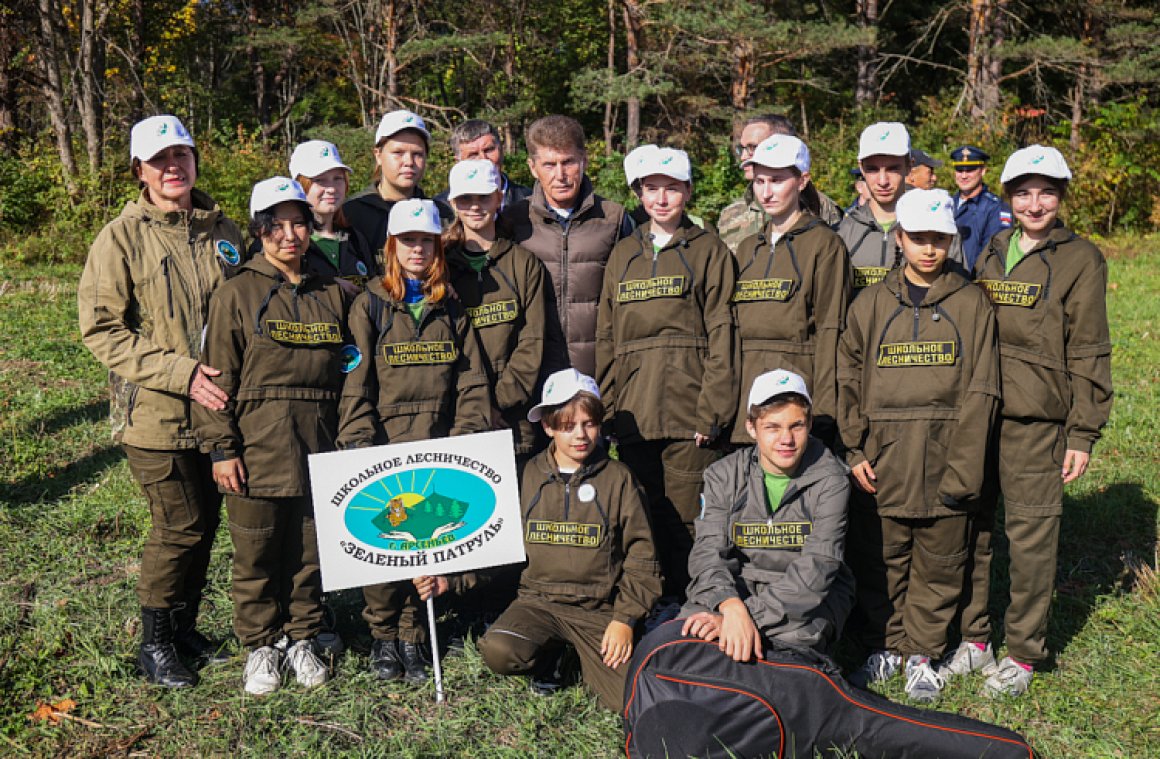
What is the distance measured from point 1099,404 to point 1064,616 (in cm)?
161

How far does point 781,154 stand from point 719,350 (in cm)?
104

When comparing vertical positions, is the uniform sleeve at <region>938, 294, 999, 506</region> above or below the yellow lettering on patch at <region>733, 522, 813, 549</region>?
above

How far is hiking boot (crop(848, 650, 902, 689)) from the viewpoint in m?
4.91

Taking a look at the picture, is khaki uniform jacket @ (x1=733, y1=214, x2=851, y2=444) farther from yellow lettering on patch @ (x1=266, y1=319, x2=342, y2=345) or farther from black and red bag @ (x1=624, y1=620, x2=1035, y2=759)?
yellow lettering on patch @ (x1=266, y1=319, x2=342, y2=345)

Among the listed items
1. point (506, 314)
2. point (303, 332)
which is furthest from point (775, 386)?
point (303, 332)

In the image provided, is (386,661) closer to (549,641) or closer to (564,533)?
(549,641)

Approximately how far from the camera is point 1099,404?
4.57 meters

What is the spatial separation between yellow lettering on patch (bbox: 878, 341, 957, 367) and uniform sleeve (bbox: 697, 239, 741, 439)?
0.75 m

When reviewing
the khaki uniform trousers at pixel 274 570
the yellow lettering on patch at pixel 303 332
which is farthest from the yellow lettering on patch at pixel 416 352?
the khaki uniform trousers at pixel 274 570

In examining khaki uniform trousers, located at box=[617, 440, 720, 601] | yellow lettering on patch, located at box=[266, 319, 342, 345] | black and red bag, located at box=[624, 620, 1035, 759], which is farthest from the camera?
khaki uniform trousers, located at box=[617, 440, 720, 601]

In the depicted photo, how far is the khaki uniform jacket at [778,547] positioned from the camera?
171 inches

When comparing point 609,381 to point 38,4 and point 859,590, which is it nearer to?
point 859,590

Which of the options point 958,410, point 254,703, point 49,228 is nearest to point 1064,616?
point 958,410

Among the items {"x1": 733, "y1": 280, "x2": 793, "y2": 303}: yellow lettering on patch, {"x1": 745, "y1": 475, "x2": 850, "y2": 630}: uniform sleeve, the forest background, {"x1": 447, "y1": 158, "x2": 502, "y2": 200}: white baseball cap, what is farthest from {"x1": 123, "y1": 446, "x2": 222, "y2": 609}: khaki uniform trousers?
the forest background
